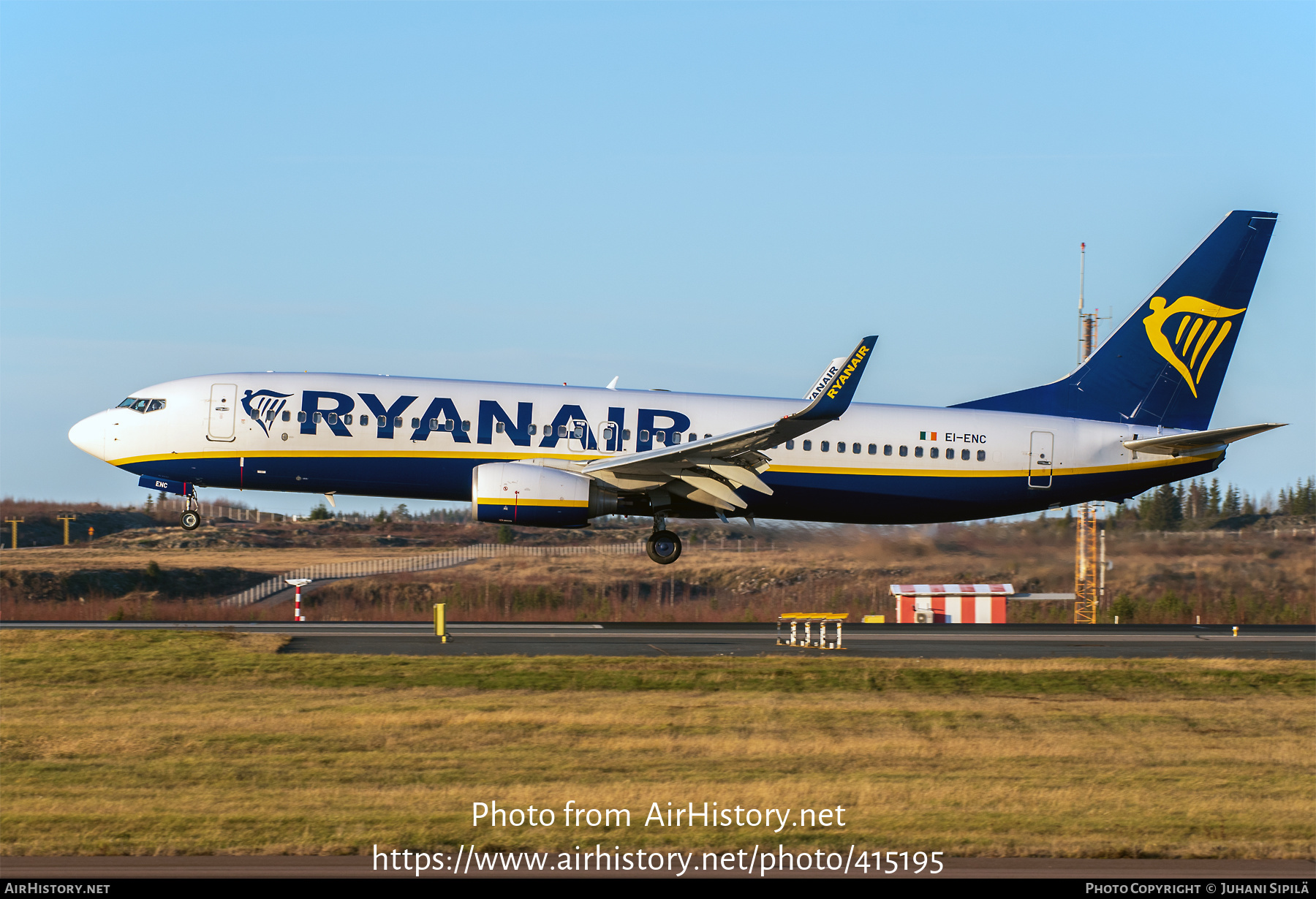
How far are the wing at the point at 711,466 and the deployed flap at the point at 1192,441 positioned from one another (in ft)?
30.2

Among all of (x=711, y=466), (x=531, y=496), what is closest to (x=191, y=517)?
(x=531, y=496)

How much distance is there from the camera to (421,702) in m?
23.1

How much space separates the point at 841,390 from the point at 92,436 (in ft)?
61.5

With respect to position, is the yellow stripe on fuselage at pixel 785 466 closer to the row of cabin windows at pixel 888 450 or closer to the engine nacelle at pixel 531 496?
the row of cabin windows at pixel 888 450

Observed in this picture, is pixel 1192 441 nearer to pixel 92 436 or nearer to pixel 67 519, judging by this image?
pixel 92 436

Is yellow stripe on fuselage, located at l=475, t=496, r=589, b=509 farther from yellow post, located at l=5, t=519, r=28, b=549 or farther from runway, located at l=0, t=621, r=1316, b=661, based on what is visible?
yellow post, located at l=5, t=519, r=28, b=549

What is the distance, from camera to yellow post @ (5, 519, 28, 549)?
62688 millimetres

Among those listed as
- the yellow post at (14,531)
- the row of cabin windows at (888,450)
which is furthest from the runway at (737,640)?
the yellow post at (14,531)

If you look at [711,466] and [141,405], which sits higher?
[141,405]

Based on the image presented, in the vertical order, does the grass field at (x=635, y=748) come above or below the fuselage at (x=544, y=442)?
below

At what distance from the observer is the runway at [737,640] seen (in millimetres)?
29688

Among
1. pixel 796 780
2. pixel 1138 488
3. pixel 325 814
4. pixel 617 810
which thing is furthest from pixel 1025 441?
pixel 325 814

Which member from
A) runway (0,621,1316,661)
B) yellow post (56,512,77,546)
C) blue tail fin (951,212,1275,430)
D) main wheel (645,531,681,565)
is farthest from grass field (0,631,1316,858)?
yellow post (56,512,77,546)

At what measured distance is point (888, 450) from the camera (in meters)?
32.5
